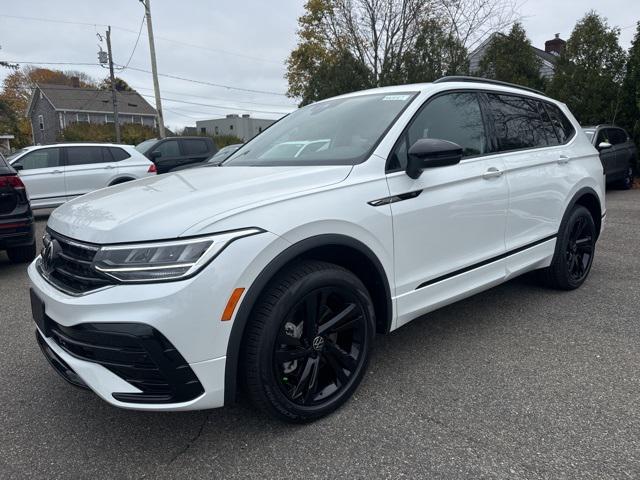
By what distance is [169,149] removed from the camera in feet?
41.8

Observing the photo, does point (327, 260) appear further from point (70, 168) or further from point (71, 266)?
point (70, 168)

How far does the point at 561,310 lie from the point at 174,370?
317 centimetres

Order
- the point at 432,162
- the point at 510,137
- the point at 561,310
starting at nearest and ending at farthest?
the point at 432,162 → the point at 510,137 → the point at 561,310

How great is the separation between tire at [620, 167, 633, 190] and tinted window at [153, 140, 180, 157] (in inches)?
469

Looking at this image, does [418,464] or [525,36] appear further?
[525,36]

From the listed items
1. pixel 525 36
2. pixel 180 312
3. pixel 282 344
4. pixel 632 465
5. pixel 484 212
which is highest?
pixel 525 36

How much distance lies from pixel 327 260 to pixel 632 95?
1536 centimetres

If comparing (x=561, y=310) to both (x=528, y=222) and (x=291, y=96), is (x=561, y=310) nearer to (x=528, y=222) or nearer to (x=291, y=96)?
(x=528, y=222)

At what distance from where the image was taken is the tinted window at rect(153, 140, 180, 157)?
41.3ft

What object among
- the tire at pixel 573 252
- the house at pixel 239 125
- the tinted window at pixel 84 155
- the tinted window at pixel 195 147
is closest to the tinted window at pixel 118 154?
the tinted window at pixel 84 155

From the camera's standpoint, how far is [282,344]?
2205 mm

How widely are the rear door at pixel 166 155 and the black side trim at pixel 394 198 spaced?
10869mm

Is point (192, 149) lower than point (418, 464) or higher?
higher

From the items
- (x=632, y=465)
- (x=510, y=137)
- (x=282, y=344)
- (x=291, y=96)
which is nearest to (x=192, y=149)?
(x=510, y=137)
